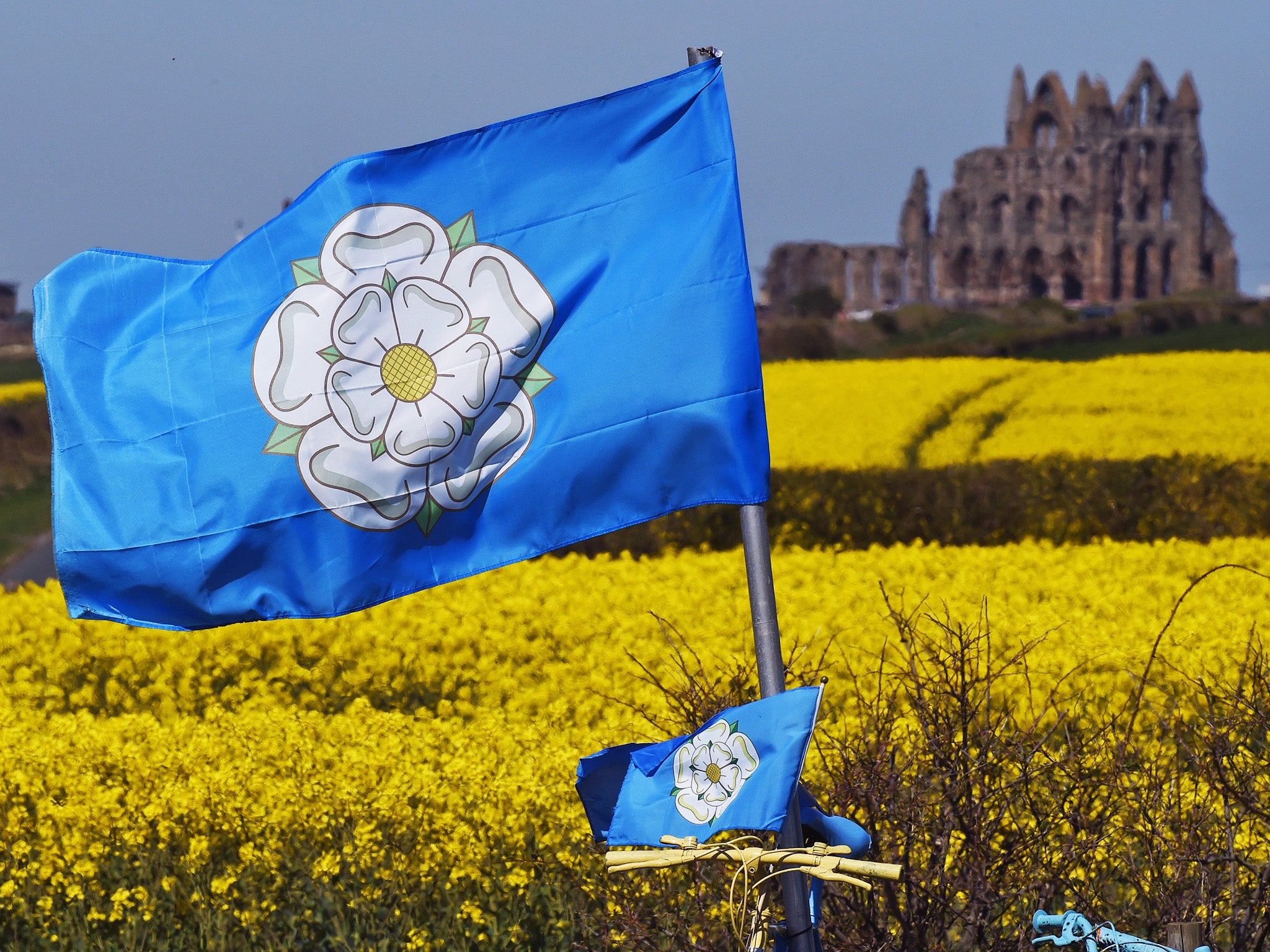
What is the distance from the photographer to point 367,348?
354 centimetres

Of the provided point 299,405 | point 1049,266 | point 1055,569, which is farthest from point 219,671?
point 1049,266

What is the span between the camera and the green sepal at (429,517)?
355cm

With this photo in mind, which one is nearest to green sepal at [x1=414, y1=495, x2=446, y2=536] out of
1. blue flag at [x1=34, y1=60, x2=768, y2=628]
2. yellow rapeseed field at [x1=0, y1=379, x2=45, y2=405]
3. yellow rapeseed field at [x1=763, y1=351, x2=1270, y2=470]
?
blue flag at [x1=34, y1=60, x2=768, y2=628]

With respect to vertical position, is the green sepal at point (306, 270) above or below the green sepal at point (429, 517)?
above

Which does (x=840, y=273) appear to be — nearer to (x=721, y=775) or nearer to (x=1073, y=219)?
(x=1073, y=219)

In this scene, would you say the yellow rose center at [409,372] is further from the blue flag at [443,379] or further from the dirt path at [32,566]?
the dirt path at [32,566]

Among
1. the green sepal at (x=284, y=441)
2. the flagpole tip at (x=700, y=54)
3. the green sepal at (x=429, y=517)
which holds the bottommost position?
the green sepal at (x=429, y=517)

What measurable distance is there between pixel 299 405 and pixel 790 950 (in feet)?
5.95

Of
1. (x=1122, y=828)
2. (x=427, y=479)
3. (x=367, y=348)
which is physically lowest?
(x=1122, y=828)

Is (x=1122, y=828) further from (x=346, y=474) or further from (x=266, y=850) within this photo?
(x=266, y=850)

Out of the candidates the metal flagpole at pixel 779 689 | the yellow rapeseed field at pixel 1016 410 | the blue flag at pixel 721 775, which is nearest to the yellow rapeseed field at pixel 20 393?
the yellow rapeseed field at pixel 1016 410

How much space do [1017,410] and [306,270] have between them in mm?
15617

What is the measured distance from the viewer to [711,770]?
117 inches

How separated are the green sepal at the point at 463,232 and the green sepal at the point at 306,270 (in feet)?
1.15
